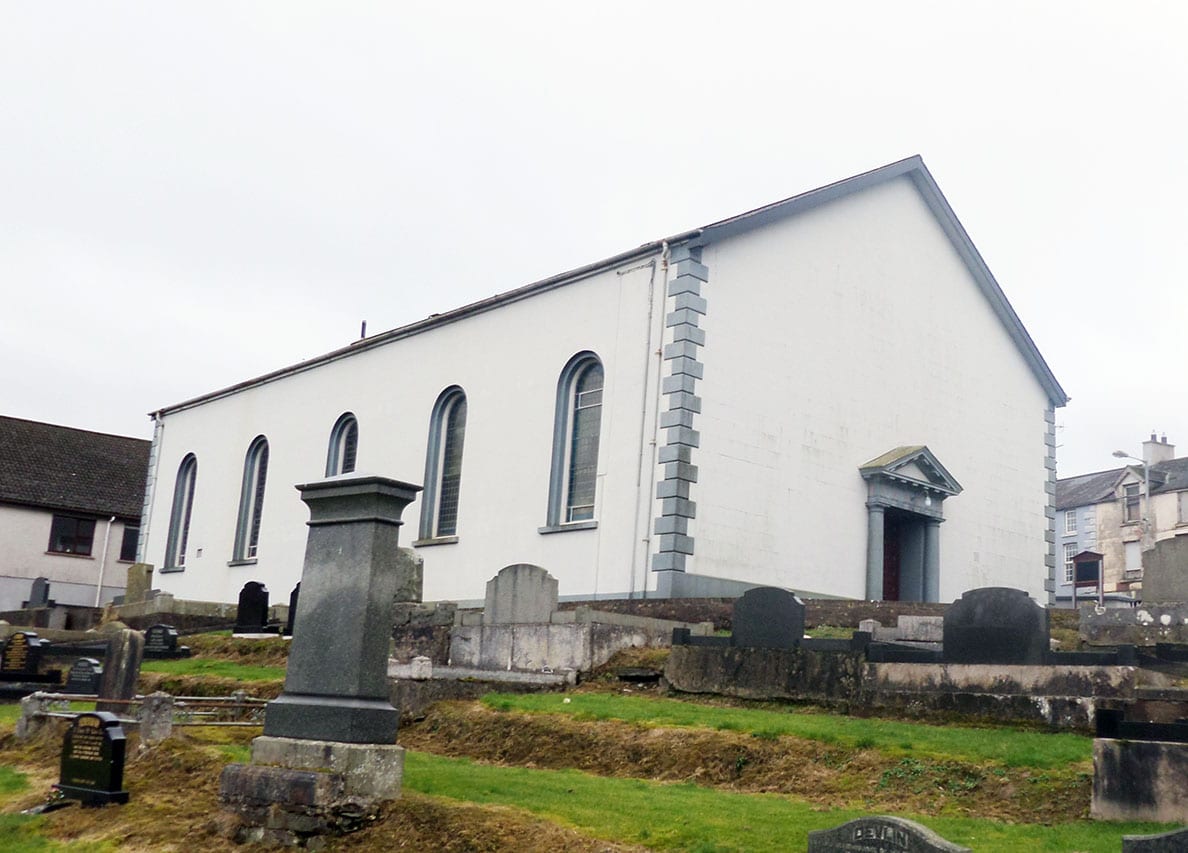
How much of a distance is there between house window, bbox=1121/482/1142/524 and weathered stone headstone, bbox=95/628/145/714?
53493 millimetres

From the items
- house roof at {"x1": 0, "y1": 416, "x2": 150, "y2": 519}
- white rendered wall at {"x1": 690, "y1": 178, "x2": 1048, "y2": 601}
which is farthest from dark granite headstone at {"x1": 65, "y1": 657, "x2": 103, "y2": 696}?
house roof at {"x1": 0, "y1": 416, "x2": 150, "y2": 519}

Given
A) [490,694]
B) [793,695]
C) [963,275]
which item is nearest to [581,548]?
[490,694]

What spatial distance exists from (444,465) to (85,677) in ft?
37.4

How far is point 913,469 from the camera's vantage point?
24.4 metres

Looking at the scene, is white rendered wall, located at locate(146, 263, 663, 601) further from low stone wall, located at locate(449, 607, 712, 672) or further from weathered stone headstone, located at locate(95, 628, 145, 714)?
weathered stone headstone, located at locate(95, 628, 145, 714)

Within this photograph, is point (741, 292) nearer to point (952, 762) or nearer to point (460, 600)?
point (460, 600)

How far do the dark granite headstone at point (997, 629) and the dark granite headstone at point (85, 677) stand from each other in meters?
10.4

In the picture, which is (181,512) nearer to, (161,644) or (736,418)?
(161,644)

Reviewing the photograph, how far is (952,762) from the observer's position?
10.5 m

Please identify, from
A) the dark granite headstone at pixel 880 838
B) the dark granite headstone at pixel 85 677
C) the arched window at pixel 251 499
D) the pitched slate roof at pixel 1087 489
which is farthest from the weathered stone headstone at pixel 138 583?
the pitched slate roof at pixel 1087 489

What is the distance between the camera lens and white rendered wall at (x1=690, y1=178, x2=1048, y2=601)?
2202cm

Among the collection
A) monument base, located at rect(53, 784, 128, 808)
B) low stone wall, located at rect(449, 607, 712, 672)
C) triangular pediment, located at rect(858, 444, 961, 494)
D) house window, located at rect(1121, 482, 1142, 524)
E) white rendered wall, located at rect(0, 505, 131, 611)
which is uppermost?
house window, located at rect(1121, 482, 1142, 524)

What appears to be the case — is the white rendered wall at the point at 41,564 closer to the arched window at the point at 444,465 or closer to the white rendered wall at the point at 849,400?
the arched window at the point at 444,465

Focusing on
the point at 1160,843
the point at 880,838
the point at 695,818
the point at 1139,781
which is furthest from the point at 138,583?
the point at 1160,843
